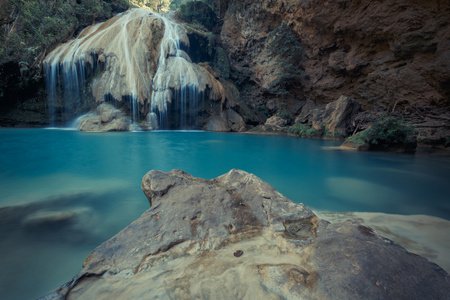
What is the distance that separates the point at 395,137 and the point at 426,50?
5.25 m

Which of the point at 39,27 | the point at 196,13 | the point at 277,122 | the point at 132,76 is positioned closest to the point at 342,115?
the point at 277,122

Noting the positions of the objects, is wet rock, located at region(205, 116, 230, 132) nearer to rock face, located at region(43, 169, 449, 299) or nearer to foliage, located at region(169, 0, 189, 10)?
rock face, located at region(43, 169, 449, 299)

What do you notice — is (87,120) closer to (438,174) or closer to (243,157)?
(243,157)

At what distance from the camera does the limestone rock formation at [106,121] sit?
13.4 metres

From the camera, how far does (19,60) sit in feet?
43.4

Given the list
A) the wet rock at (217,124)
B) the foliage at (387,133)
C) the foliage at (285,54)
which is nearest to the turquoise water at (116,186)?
the foliage at (387,133)

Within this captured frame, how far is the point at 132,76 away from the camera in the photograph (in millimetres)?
14500

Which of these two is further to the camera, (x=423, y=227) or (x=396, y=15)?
(x=396, y=15)

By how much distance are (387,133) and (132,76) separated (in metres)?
14.8

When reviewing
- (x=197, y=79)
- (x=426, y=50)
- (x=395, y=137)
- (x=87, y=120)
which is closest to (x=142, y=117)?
(x=87, y=120)

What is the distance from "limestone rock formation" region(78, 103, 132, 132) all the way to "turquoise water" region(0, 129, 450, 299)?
5.23m

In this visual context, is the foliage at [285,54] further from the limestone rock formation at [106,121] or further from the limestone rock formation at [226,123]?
the limestone rock formation at [106,121]

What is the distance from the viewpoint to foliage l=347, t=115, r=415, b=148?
309 inches

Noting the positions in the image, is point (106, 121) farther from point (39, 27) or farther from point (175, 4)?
point (175, 4)
